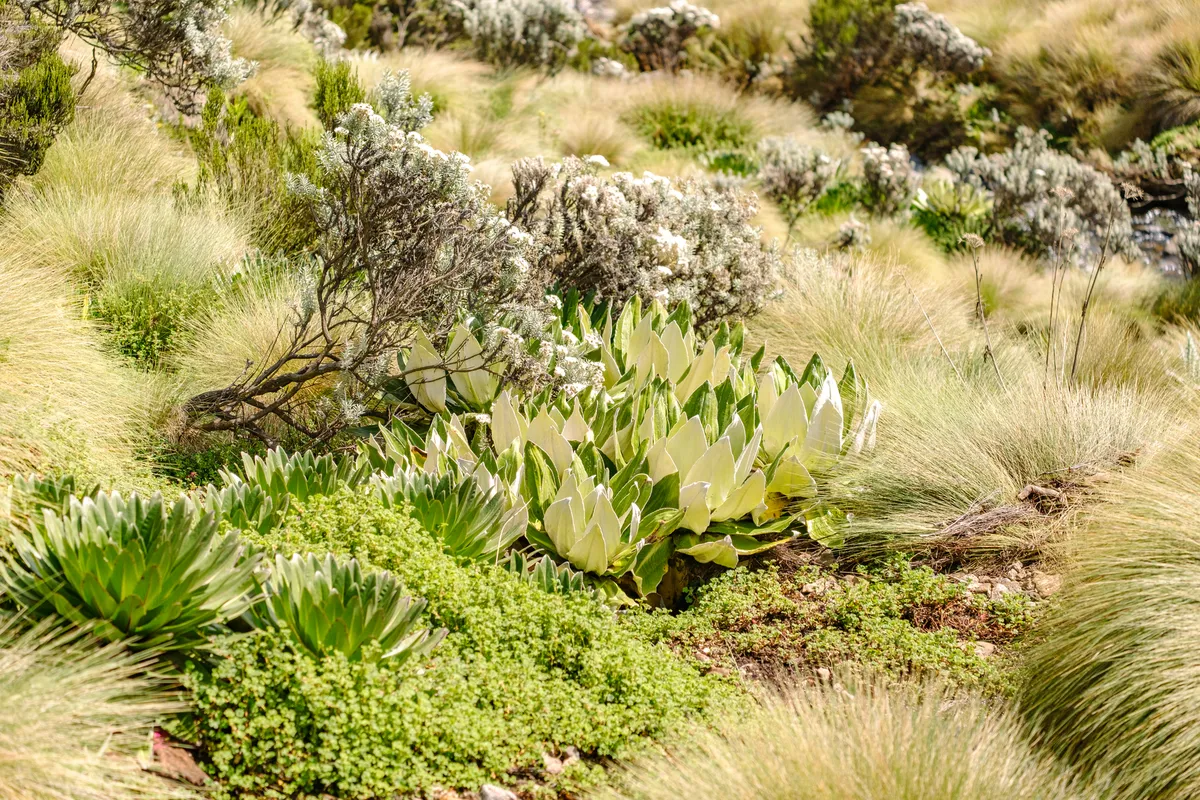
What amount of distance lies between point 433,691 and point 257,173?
4.73 m

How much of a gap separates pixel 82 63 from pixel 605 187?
4306mm

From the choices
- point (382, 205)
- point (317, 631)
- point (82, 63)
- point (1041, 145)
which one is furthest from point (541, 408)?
point (1041, 145)

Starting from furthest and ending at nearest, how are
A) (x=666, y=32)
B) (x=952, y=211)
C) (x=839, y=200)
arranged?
1. (x=666, y=32)
2. (x=952, y=211)
3. (x=839, y=200)

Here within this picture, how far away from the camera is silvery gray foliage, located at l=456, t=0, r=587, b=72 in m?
12.6

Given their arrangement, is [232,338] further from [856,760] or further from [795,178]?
[795,178]

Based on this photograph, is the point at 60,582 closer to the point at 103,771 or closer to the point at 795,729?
the point at 103,771

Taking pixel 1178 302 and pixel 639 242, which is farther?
pixel 1178 302

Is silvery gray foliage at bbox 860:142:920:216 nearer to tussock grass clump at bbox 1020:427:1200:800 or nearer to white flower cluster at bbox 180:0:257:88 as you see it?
white flower cluster at bbox 180:0:257:88

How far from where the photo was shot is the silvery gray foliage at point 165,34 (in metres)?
6.32

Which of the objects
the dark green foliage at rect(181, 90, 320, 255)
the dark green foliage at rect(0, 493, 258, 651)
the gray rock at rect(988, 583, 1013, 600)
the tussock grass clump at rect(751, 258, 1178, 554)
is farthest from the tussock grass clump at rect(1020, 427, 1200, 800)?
the dark green foliage at rect(181, 90, 320, 255)

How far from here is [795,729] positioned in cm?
270

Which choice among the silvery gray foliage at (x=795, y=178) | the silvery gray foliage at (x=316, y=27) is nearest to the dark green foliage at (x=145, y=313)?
the silvery gray foliage at (x=795, y=178)

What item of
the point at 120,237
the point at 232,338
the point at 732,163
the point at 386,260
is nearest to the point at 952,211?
the point at 732,163

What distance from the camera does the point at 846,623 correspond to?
379 centimetres
